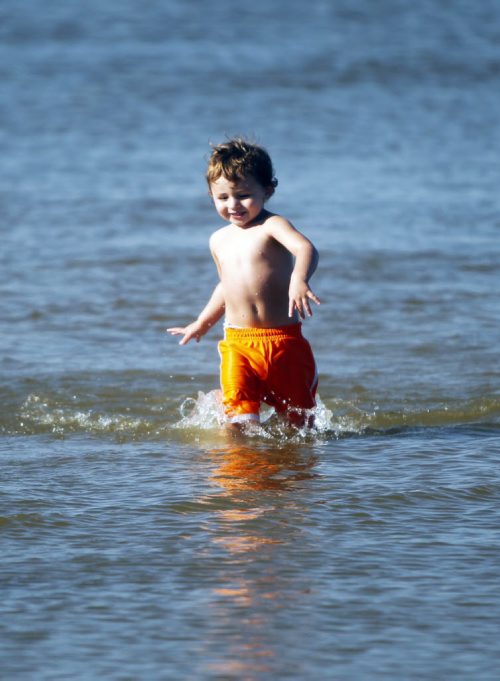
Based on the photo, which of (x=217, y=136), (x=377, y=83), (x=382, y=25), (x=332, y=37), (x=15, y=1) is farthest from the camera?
(x=15, y=1)

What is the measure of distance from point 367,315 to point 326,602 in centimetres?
476

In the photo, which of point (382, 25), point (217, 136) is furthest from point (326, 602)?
point (382, 25)

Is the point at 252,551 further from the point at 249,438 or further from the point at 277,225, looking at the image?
the point at 277,225

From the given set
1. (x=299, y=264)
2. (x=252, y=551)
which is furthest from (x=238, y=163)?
(x=252, y=551)

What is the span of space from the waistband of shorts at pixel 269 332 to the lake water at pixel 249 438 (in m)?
0.37

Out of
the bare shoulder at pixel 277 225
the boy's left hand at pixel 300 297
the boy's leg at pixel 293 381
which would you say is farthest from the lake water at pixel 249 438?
the bare shoulder at pixel 277 225

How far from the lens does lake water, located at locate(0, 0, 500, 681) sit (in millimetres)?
3334

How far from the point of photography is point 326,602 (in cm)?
349

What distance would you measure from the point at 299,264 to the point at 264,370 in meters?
0.57

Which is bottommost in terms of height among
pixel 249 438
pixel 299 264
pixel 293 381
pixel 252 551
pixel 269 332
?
pixel 252 551

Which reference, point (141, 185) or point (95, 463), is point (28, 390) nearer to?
point (95, 463)

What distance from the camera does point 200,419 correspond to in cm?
572

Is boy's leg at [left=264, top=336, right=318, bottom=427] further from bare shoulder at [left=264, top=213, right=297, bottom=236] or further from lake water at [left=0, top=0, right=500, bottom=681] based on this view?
bare shoulder at [left=264, top=213, right=297, bottom=236]

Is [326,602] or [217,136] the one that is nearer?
[326,602]
